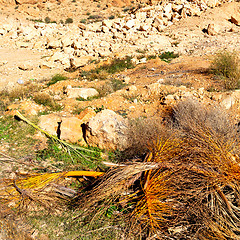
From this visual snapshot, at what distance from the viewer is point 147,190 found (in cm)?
239

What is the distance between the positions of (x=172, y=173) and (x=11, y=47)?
13664mm

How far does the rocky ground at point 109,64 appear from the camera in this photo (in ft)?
14.5

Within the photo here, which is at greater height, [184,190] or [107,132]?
[184,190]

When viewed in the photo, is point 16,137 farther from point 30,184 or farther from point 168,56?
point 168,56

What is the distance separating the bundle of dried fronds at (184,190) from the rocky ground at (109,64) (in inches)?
45.2

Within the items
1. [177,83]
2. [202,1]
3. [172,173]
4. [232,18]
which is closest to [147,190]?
[172,173]

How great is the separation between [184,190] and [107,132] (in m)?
1.69

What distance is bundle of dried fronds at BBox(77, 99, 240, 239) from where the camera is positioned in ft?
6.96

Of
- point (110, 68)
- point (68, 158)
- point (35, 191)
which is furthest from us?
point (110, 68)

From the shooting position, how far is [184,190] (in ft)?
7.81

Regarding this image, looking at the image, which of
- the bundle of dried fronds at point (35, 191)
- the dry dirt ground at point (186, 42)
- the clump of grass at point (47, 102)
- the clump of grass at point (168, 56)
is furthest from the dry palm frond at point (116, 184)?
the clump of grass at point (168, 56)

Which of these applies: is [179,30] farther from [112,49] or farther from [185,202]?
[185,202]

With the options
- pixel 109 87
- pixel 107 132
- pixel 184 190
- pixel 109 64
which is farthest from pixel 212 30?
pixel 184 190

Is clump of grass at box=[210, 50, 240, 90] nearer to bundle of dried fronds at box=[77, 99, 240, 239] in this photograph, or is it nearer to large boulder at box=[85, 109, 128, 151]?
bundle of dried fronds at box=[77, 99, 240, 239]
